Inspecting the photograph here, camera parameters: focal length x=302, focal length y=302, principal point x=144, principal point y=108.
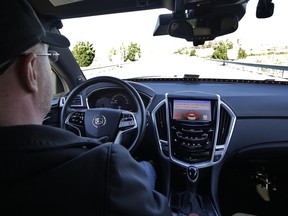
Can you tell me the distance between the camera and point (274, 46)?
3865mm

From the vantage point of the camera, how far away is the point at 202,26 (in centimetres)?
305

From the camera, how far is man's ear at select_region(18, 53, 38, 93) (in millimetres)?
1065

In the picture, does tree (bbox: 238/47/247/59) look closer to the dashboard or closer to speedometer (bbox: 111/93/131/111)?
the dashboard

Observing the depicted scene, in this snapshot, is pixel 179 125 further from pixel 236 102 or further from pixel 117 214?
pixel 117 214

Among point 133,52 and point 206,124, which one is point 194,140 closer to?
point 206,124

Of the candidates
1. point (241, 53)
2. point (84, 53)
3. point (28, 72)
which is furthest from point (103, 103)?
point (241, 53)

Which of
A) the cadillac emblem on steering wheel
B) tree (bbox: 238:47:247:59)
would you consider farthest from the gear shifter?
tree (bbox: 238:47:247:59)

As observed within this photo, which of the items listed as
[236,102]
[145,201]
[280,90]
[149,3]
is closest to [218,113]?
[236,102]

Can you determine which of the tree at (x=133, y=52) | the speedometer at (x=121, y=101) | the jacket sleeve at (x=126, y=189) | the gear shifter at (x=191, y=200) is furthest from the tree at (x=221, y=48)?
the jacket sleeve at (x=126, y=189)

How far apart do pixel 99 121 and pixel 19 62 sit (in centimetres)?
156

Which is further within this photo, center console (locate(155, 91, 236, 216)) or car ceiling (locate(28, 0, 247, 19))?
center console (locate(155, 91, 236, 216))

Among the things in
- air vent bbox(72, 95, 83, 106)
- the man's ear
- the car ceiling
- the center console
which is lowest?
the center console

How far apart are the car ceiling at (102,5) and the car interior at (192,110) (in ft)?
0.03

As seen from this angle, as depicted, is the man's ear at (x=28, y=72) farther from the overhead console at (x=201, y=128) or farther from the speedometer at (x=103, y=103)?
the overhead console at (x=201, y=128)
